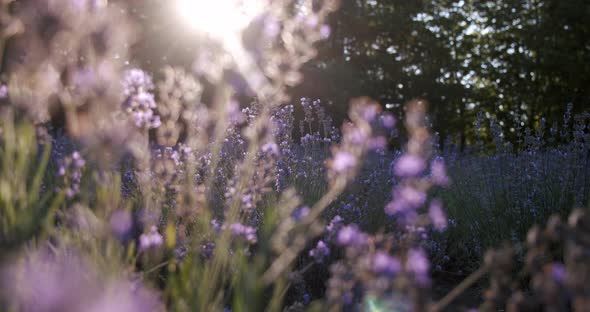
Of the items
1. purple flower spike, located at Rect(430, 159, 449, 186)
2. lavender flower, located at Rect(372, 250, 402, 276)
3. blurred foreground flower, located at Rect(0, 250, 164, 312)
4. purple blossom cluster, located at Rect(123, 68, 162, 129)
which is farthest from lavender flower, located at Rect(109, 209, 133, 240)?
purple flower spike, located at Rect(430, 159, 449, 186)

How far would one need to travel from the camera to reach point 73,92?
1638mm

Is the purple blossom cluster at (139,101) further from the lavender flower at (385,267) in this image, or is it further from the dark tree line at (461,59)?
the dark tree line at (461,59)

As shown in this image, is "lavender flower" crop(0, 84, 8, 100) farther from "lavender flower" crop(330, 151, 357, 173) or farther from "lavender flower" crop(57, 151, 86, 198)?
"lavender flower" crop(330, 151, 357, 173)

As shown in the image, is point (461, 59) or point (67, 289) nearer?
point (67, 289)

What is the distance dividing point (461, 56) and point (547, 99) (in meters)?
3.90

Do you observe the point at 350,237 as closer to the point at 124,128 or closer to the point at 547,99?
the point at 124,128

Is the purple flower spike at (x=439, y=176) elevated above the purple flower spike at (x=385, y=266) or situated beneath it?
situated beneath

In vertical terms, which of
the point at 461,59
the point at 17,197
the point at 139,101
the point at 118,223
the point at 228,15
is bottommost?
the point at 461,59

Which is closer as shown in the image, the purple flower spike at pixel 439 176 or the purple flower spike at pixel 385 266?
the purple flower spike at pixel 385 266

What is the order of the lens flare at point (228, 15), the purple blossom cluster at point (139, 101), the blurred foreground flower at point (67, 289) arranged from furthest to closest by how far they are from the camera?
1. the lens flare at point (228, 15)
2. the purple blossom cluster at point (139, 101)
3. the blurred foreground flower at point (67, 289)

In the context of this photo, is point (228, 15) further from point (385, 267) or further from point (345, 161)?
point (385, 267)

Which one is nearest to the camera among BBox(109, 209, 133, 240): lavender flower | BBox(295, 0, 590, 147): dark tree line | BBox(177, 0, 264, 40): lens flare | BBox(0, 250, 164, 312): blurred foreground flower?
BBox(0, 250, 164, 312): blurred foreground flower

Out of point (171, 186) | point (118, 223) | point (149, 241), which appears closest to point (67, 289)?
point (118, 223)

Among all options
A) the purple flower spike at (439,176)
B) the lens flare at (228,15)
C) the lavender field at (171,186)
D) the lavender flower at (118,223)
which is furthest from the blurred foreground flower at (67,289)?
the purple flower spike at (439,176)
